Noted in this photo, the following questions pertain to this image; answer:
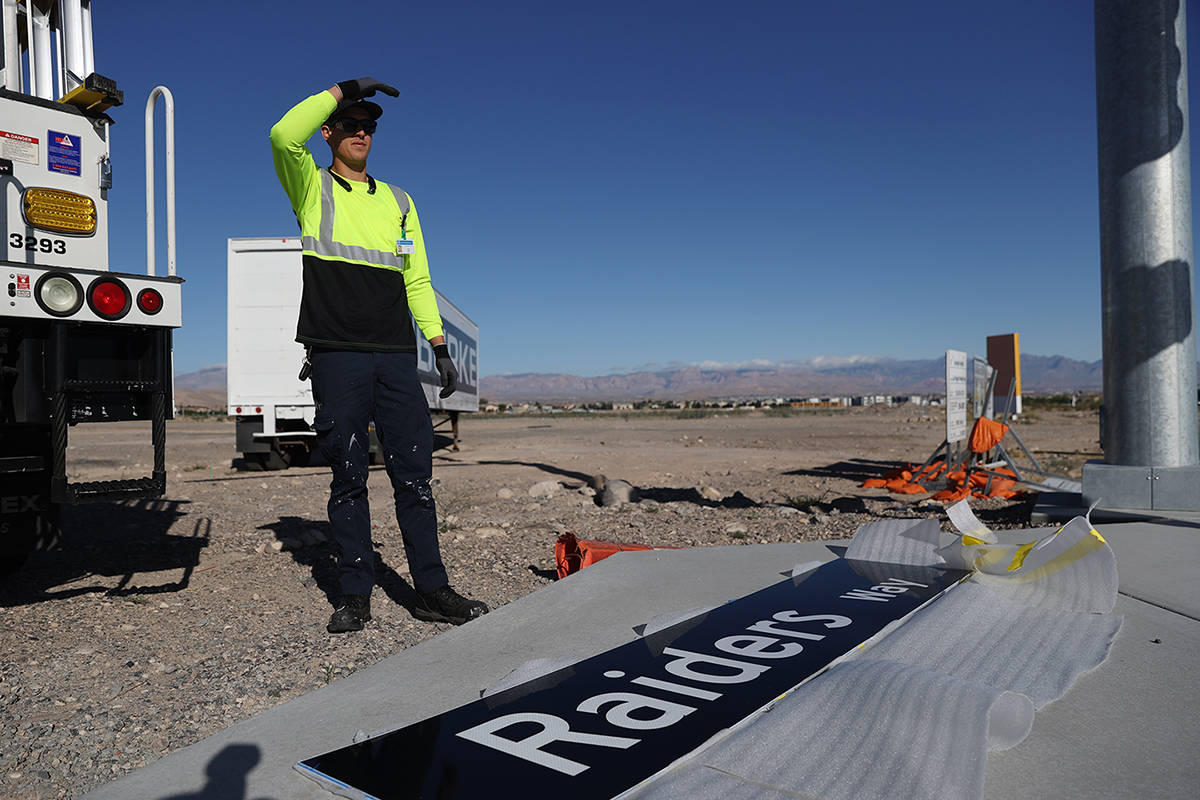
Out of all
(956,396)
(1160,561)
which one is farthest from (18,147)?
(956,396)

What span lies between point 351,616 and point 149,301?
68.3 inches

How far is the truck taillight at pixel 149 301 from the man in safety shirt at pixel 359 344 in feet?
2.37

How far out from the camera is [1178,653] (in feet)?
7.92

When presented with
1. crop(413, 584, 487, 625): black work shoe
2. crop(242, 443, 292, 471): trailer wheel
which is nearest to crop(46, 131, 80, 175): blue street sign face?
crop(413, 584, 487, 625): black work shoe

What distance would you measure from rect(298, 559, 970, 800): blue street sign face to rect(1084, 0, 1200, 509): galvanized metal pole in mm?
3792

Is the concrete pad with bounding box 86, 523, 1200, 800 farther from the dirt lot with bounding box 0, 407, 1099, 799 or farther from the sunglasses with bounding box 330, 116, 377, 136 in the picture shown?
the sunglasses with bounding box 330, 116, 377, 136

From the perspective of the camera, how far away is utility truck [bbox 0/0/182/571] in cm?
Answer: 329

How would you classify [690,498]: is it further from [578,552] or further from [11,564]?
[11,564]

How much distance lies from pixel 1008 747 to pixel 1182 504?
4.55m

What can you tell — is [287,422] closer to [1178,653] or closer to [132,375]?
[132,375]

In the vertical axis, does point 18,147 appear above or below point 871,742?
above

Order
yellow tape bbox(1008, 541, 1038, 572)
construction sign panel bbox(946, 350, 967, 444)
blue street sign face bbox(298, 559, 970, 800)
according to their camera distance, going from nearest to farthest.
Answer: blue street sign face bbox(298, 559, 970, 800) → yellow tape bbox(1008, 541, 1038, 572) → construction sign panel bbox(946, 350, 967, 444)

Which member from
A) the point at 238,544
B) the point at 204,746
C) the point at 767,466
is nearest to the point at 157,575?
the point at 238,544

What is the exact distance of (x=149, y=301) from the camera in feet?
11.6
